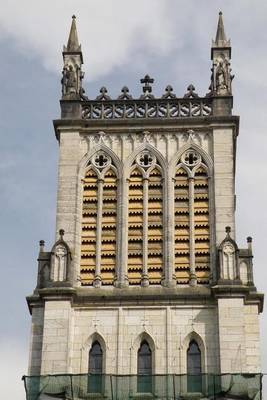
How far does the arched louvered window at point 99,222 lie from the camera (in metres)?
36.7

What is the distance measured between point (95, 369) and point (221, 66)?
1133 cm

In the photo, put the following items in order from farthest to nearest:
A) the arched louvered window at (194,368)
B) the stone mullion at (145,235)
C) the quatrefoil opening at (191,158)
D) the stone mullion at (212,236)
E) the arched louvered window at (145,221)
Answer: the quatrefoil opening at (191,158), the arched louvered window at (145,221), the stone mullion at (145,235), the stone mullion at (212,236), the arched louvered window at (194,368)

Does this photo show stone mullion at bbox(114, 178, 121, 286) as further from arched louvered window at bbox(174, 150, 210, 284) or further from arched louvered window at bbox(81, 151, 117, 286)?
arched louvered window at bbox(174, 150, 210, 284)

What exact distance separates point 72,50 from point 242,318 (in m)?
11.5

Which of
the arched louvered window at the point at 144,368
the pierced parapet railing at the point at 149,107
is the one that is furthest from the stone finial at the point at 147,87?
the arched louvered window at the point at 144,368

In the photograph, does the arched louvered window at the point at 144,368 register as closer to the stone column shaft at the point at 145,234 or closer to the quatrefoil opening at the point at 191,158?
the stone column shaft at the point at 145,234

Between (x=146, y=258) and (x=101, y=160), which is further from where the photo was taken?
(x=101, y=160)

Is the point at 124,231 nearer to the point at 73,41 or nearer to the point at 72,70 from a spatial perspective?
the point at 72,70

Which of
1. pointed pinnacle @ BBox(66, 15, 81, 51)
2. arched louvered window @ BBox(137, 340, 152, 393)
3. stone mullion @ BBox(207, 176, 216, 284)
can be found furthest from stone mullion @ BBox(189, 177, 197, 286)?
pointed pinnacle @ BBox(66, 15, 81, 51)

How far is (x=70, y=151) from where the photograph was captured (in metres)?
38.7

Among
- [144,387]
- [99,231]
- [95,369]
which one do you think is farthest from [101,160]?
[144,387]

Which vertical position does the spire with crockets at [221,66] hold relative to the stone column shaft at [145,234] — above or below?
above

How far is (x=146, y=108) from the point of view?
39.6 m

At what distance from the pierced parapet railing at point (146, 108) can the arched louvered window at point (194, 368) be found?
7989 millimetres
